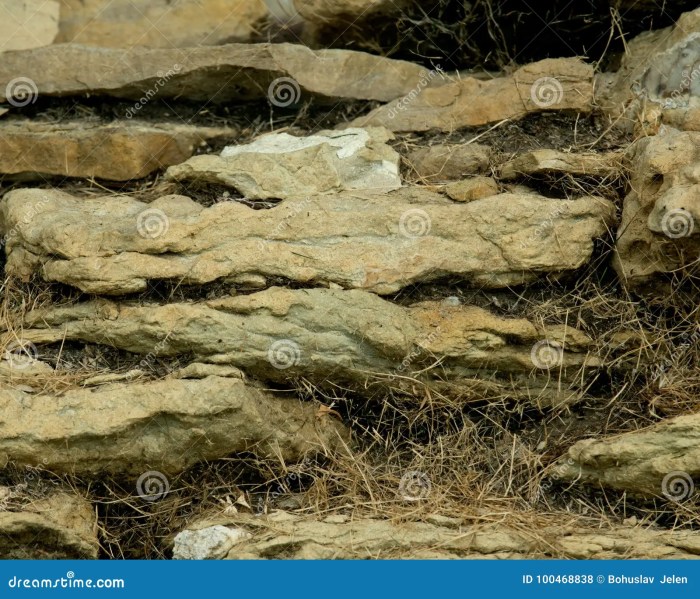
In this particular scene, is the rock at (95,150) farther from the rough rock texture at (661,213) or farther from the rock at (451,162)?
the rough rock texture at (661,213)

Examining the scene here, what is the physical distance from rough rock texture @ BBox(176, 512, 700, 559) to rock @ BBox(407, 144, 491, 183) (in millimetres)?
1745

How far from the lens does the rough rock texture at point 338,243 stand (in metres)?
4.38

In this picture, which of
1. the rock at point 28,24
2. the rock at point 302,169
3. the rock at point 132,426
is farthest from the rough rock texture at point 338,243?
the rock at point 28,24

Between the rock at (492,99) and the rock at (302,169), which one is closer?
the rock at (302,169)

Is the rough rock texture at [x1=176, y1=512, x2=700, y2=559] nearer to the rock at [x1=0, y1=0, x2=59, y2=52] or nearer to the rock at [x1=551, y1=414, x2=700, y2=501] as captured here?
the rock at [x1=551, y1=414, x2=700, y2=501]

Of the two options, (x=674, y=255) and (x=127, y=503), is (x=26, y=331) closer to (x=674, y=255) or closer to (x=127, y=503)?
(x=127, y=503)

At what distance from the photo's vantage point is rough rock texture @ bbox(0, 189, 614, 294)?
14.4ft

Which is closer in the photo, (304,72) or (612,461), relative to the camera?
(612,461)

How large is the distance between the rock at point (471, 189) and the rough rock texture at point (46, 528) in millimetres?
2099

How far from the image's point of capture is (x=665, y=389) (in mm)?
4312

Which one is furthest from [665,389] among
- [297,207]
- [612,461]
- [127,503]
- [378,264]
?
[127,503]

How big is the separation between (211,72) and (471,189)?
1.53m

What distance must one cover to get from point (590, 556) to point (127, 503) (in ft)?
6.04

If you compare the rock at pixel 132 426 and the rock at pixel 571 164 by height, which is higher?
the rock at pixel 571 164
